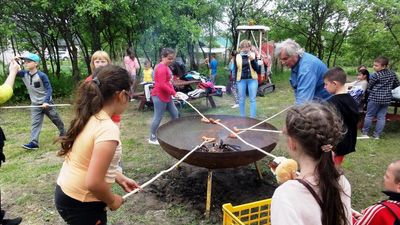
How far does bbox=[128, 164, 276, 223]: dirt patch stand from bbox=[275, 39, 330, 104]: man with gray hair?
4.09 feet

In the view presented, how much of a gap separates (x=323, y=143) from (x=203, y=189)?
9.56ft

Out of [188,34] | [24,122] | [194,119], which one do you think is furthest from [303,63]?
[188,34]

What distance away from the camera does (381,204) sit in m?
1.90

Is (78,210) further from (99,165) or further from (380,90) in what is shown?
(380,90)

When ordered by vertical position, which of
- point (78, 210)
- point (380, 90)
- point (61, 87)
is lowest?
point (61, 87)

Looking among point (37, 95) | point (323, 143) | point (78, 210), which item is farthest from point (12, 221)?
point (323, 143)

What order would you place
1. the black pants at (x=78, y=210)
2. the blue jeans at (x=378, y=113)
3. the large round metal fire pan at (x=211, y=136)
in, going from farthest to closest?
the blue jeans at (x=378, y=113) < the large round metal fire pan at (x=211, y=136) < the black pants at (x=78, y=210)

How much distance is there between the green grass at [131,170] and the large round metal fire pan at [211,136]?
473 mm

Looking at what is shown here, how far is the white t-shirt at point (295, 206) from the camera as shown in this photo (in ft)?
4.34

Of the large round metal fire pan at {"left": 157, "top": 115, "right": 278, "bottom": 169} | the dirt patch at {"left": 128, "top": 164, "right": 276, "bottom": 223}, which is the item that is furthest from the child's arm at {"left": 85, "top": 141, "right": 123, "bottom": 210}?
the dirt patch at {"left": 128, "top": 164, "right": 276, "bottom": 223}

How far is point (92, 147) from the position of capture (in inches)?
69.3

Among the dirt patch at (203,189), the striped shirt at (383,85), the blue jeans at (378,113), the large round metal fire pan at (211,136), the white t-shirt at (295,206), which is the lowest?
the dirt patch at (203,189)

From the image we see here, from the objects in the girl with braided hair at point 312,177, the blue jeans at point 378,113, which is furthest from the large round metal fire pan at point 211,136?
the blue jeans at point 378,113

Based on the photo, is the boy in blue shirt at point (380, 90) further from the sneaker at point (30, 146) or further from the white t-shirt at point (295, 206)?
the sneaker at point (30, 146)
